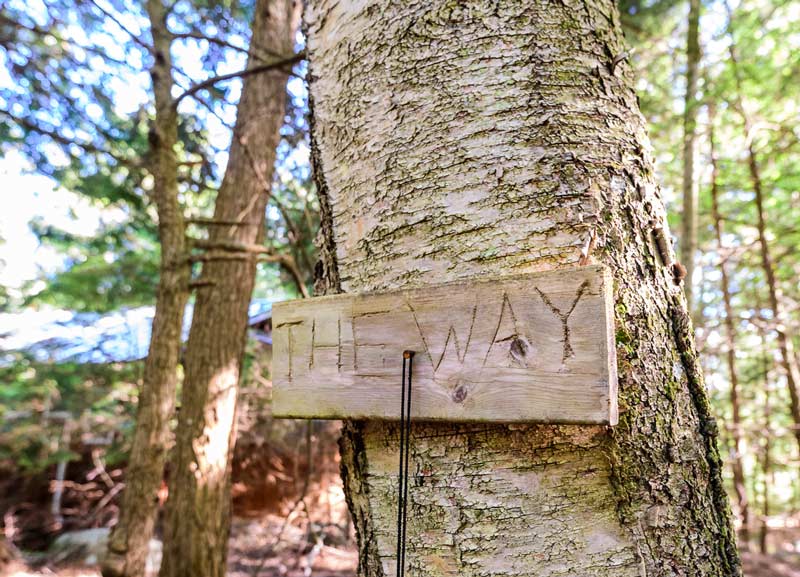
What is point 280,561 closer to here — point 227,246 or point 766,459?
point 227,246

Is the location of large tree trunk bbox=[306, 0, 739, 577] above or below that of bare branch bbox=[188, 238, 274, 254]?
below

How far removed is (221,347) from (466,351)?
10.4 feet

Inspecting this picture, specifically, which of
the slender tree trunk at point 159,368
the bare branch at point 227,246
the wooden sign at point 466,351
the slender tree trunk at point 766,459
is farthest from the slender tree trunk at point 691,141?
the wooden sign at point 466,351

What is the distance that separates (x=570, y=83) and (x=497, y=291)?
34cm

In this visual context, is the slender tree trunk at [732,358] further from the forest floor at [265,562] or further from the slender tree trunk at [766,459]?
the forest floor at [265,562]

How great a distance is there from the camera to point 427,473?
0.70m

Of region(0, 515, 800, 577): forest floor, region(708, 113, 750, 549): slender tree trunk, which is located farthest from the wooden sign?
region(708, 113, 750, 549): slender tree trunk

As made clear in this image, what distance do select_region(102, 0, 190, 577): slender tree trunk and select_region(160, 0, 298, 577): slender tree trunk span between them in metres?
0.53

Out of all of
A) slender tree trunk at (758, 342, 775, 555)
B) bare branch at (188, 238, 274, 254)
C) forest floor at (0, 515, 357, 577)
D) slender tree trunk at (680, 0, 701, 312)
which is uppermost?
slender tree trunk at (680, 0, 701, 312)

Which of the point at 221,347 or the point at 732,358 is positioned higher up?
the point at 732,358

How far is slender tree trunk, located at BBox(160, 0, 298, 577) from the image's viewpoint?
3.29 m

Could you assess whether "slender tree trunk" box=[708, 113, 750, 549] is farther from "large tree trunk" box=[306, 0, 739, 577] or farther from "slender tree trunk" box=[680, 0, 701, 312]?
"large tree trunk" box=[306, 0, 739, 577]

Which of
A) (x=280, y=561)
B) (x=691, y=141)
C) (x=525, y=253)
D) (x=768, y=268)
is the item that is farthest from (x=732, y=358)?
(x=525, y=253)

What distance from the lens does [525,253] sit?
68 cm
